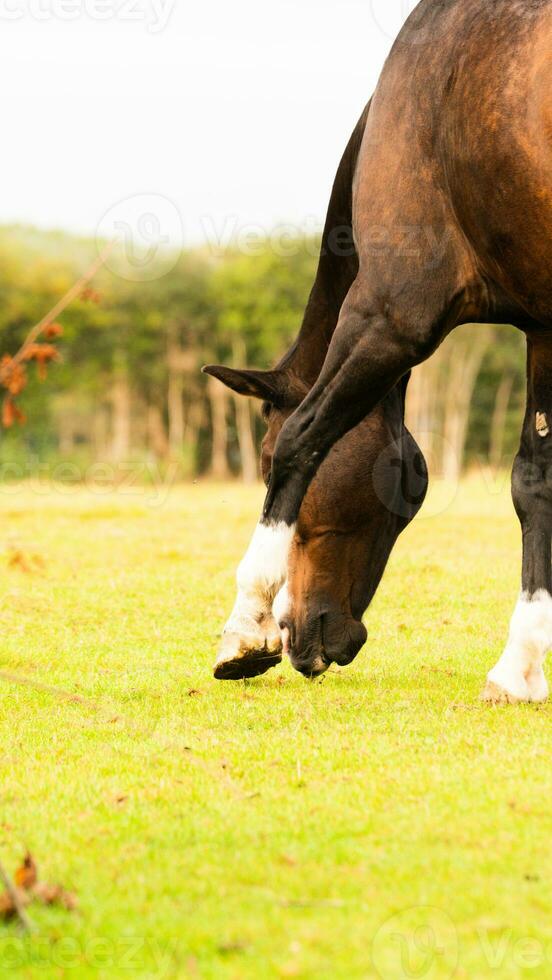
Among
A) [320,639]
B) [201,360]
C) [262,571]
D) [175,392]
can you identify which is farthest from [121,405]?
[262,571]

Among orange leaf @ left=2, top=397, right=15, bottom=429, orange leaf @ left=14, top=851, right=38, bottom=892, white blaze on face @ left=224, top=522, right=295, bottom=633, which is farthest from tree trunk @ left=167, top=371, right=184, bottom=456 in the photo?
orange leaf @ left=2, top=397, right=15, bottom=429

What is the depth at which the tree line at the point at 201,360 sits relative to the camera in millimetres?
59375

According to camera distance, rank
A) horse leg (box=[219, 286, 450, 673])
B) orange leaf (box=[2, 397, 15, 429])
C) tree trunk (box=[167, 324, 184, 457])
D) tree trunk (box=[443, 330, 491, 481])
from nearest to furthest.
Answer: orange leaf (box=[2, 397, 15, 429]) → horse leg (box=[219, 286, 450, 673]) → tree trunk (box=[443, 330, 491, 481]) → tree trunk (box=[167, 324, 184, 457])

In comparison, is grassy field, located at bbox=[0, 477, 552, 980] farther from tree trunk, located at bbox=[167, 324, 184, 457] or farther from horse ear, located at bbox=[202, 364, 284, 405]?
tree trunk, located at bbox=[167, 324, 184, 457]

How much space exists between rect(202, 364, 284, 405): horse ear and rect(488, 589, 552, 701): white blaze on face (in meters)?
1.73

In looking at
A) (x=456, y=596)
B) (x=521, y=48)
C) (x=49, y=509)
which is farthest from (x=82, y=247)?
(x=521, y=48)

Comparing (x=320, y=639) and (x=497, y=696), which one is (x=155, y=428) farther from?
(x=497, y=696)

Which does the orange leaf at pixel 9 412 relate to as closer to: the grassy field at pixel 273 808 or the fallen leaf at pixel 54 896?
the grassy field at pixel 273 808

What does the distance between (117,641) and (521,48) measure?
15.0ft

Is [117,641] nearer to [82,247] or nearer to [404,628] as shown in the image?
[404,628]

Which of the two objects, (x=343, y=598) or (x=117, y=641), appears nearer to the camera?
(x=343, y=598)

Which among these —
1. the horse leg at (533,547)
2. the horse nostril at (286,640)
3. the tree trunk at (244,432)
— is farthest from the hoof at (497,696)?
the tree trunk at (244,432)

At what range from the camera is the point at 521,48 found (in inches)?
188

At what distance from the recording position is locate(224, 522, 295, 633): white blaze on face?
542 centimetres
